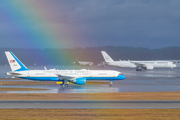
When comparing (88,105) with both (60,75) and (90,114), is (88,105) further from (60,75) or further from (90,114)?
(60,75)

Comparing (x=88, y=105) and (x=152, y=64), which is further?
(x=152, y=64)

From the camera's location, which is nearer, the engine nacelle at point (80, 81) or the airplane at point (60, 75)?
the engine nacelle at point (80, 81)

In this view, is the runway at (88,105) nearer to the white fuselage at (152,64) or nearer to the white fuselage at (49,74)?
the white fuselage at (49,74)

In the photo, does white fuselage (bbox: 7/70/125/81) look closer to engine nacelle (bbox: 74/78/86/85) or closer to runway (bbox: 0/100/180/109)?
engine nacelle (bbox: 74/78/86/85)

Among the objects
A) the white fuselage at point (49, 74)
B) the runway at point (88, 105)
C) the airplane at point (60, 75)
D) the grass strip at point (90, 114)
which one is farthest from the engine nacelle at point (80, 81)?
the grass strip at point (90, 114)

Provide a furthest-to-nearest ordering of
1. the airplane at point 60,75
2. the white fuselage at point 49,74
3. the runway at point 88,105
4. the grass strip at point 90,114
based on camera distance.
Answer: the white fuselage at point 49,74 → the airplane at point 60,75 → the runway at point 88,105 → the grass strip at point 90,114

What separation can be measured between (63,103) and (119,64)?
90.3m

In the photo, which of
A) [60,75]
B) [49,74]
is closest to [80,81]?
[60,75]

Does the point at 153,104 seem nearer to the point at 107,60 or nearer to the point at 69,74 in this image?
the point at 69,74

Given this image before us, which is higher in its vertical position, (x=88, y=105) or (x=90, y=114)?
(x=88, y=105)

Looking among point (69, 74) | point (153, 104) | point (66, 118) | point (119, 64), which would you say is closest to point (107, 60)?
point (119, 64)

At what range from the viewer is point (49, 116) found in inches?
851

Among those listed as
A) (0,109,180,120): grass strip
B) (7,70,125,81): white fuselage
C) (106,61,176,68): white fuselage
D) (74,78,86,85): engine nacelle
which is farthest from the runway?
(106,61,176,68): white fuselage

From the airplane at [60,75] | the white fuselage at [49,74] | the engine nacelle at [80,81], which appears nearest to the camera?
the engine nacelle at [80,81]
